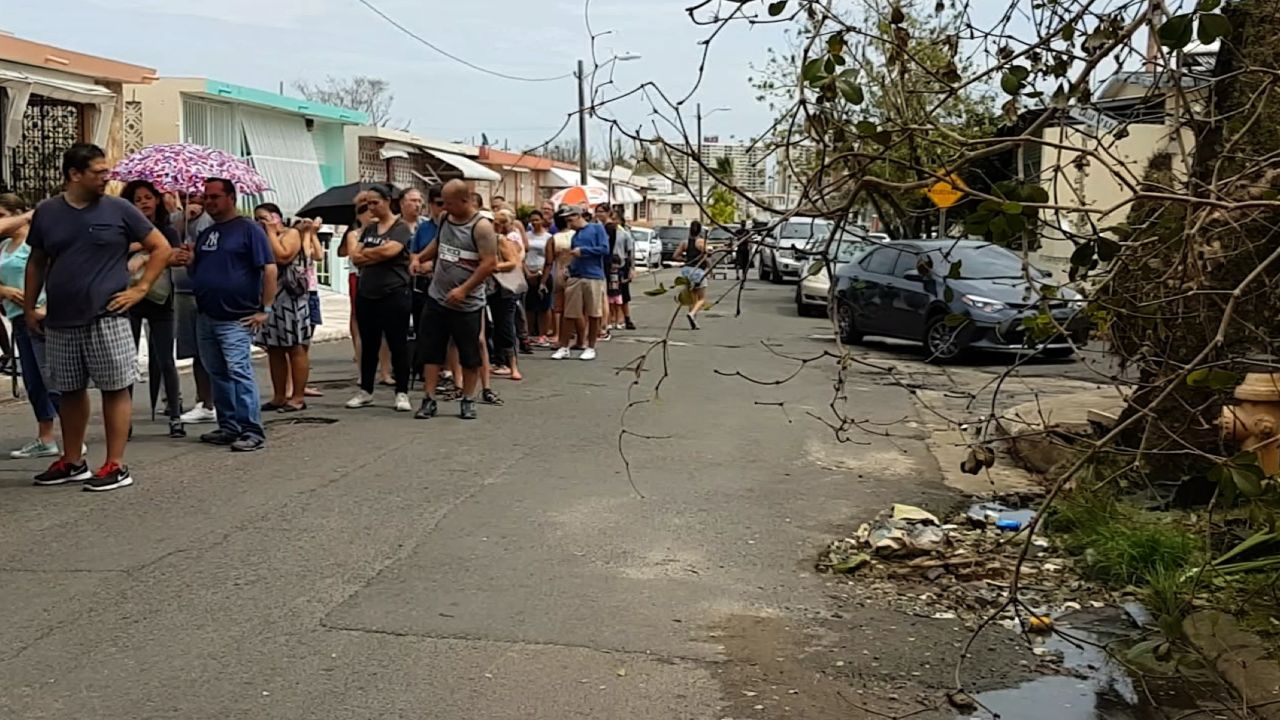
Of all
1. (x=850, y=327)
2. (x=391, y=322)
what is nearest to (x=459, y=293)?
(x=391, y=322)

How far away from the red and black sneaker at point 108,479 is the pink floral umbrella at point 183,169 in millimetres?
2532

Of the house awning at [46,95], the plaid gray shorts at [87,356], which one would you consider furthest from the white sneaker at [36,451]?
the house awning at [46,95]

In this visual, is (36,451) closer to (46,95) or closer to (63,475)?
(63,475)

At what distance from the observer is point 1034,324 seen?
4531 mm

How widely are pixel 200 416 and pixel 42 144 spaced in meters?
9.95

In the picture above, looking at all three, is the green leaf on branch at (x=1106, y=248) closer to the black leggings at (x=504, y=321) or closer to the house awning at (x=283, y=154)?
the black leggings at (x=504, y=321)

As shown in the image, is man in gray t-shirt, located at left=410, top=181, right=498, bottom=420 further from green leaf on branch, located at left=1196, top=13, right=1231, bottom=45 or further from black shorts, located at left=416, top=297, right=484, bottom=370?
green leaf on branch, located at left=1196, top=13, right=1231, bottom=45

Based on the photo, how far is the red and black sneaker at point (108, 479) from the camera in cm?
751

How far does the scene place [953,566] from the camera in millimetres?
6371

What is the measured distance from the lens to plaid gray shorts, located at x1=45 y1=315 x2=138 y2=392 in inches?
294

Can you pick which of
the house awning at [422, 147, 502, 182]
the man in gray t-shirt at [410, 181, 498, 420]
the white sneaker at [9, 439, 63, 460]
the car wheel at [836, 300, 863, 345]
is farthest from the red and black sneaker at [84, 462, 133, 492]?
the house awning at [422, 147, 502, 182]

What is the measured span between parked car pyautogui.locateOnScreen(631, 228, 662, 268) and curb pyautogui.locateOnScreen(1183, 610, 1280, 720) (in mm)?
39379

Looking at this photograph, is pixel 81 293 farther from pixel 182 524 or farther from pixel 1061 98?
pixel 1061 98

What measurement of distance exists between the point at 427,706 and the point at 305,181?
974 inches
